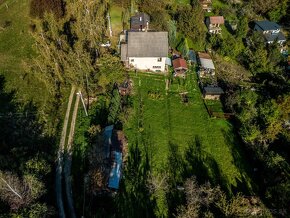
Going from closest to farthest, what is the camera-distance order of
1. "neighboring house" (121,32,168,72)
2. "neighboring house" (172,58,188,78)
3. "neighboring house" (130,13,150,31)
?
"neighboring house" (121,32,168,72), "neighboring house" (172,58,188,78), "neighboring house" (130,13,150,31)

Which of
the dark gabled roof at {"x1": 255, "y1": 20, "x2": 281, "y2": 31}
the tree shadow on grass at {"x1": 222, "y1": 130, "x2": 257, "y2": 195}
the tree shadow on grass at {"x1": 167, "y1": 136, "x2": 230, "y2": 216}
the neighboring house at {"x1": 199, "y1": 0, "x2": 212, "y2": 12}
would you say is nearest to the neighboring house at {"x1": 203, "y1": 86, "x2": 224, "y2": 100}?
the tree shadow on grass at {"x1": 222, "y1": 130, "x2": 257, "y2": 195}

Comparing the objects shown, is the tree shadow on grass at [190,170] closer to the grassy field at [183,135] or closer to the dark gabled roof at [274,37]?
the grassy field at [183,135]

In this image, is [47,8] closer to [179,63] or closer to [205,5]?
[179,63]

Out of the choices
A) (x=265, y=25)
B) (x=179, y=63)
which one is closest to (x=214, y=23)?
(x=265, y=25)

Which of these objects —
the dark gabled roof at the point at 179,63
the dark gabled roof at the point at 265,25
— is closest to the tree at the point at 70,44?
the dark gabled roof at the point at 179,63

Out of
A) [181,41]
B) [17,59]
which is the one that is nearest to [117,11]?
[181,41]

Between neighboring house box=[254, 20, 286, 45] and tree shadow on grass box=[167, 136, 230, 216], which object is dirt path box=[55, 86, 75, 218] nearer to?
tree shadow on grass box=[167, 136, 230, 216]

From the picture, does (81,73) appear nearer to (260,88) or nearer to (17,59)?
(17,59)
